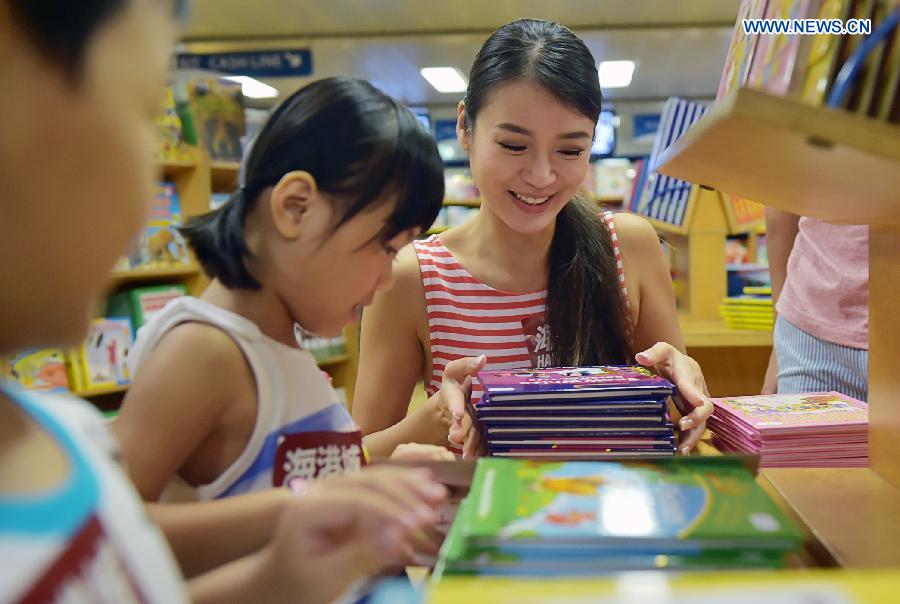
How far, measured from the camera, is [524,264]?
5.73 ft

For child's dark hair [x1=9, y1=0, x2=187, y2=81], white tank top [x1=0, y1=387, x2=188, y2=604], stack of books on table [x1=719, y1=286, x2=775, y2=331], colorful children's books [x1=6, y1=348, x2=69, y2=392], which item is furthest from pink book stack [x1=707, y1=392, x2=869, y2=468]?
colorful children's books [x1=6, y1=348, x2=69, y2=392]

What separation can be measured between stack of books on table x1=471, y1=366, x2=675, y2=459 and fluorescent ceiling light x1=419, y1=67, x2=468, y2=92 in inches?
354

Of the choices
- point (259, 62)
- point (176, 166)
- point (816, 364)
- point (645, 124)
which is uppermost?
point (259, 62)

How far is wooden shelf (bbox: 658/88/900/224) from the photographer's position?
642 mm

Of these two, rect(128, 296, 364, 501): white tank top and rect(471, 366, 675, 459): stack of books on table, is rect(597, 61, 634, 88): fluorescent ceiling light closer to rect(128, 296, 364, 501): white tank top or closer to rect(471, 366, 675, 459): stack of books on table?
rect(471, 366, 675, 459): stack of books on table

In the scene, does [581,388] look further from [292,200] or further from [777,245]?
[777,245]

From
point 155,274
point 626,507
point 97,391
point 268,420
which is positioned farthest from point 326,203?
point 155,274

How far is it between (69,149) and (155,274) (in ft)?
11.8

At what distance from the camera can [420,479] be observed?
0.67 m

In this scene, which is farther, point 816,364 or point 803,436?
point 816,364

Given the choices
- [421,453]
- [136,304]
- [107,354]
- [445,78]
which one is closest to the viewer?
[421,453]

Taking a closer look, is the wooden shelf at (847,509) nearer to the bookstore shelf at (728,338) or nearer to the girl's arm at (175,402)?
the girl's arm at (175,402)

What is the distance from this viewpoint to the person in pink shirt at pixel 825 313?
72.2 inches

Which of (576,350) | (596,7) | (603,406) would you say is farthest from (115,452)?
(596,7)
